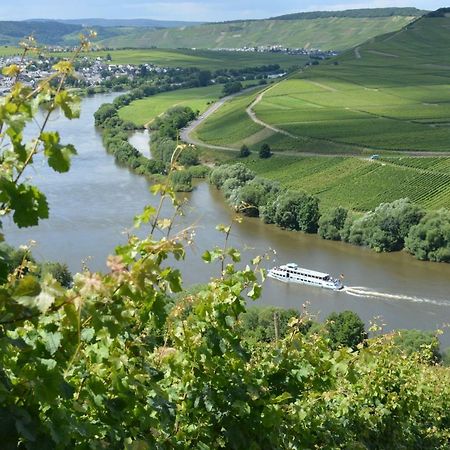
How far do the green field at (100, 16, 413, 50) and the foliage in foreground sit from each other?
133 m

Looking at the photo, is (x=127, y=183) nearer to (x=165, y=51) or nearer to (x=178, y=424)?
(x=178, y=424)

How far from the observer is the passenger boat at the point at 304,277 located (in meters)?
21.5

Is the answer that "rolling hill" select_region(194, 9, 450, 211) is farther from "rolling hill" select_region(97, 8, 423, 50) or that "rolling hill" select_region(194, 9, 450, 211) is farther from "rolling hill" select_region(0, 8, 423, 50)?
"rolling hill" select_region(0, 8, 423, 50)

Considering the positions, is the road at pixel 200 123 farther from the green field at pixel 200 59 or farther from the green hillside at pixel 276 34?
the green hillside at pixel 276 34

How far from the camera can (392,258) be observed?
25438 millimetres

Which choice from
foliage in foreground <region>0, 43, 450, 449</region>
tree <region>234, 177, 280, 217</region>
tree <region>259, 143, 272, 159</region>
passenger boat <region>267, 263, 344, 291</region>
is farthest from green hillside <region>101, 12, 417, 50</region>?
foliage in foreground <region>0, 43, 450, 449</region>

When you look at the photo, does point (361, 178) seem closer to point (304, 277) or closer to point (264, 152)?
point (264, 152)

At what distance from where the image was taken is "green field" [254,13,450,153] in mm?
43875

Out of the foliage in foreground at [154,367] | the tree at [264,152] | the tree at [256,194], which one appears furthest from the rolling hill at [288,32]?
the foliage in foreground at [154,367]

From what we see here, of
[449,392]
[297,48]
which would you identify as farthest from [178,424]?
[297,48]

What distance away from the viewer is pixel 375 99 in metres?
57.9

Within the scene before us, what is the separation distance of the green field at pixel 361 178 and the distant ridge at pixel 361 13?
401 ft

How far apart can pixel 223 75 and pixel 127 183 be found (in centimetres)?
5437

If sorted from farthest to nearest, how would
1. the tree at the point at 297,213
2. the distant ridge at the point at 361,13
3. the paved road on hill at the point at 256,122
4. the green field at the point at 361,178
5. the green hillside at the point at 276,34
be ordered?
1. the distant ridge at the point at 361,13
2. the green hillside at the point at 276,34
3. the paved road on hill at the point at 256,122
4. the green field at the point at 361,178
5. the tree at the point at 297,213
